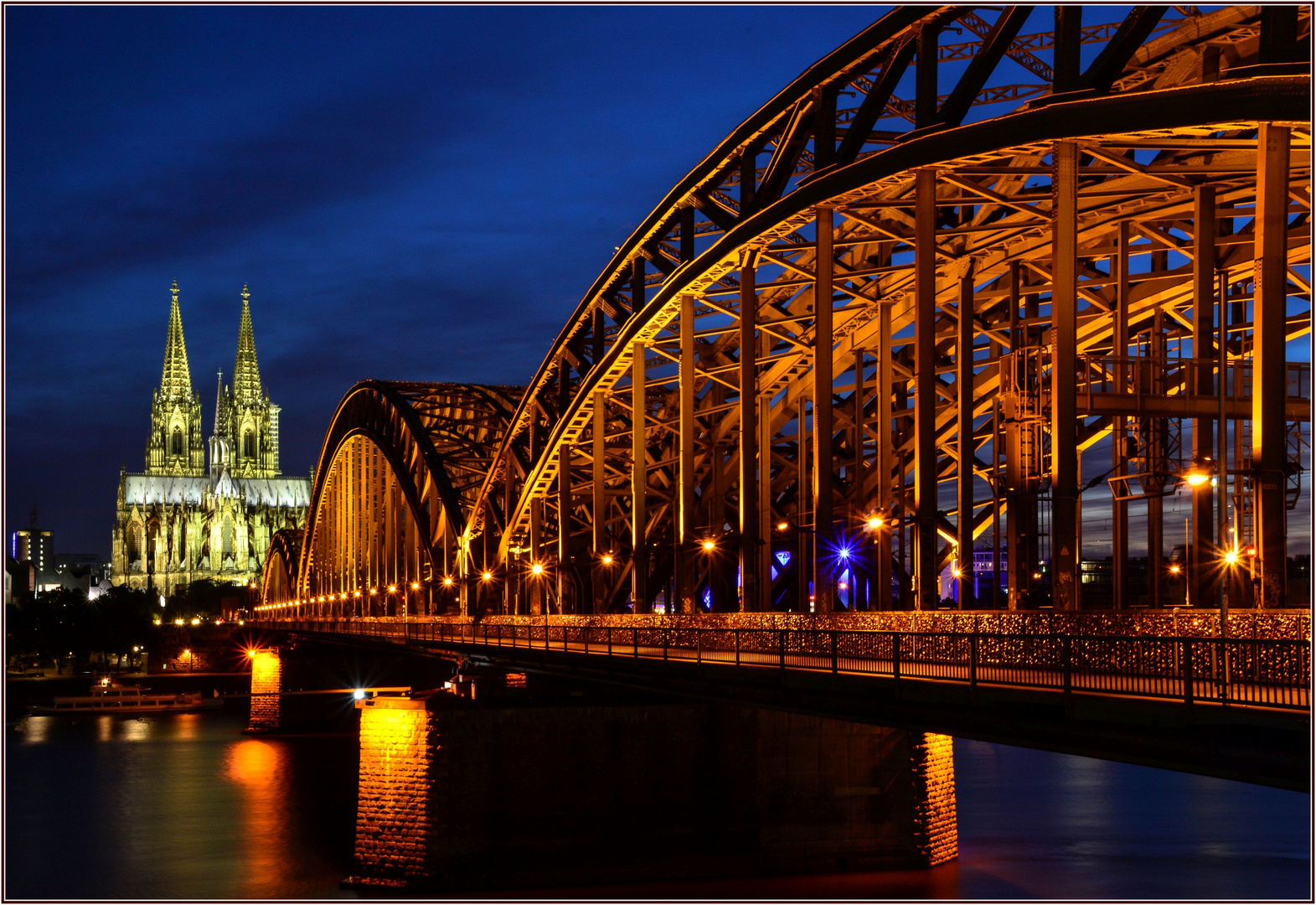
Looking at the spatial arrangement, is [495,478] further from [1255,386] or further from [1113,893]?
[1255,386]

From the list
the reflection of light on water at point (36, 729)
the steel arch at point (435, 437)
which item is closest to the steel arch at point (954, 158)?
the steel arch at point (435, 437)

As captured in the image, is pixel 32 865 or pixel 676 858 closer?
pixel 676 858

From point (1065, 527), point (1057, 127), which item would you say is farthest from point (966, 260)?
point (1065, 527)

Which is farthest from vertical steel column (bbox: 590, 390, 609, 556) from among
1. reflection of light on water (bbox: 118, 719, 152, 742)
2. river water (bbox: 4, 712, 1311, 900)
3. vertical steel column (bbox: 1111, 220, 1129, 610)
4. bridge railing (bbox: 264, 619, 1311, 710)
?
reflection of light on water (bbox: 118, 719, 152, 742)

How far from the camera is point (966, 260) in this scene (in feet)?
136

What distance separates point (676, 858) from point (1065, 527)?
658 inches

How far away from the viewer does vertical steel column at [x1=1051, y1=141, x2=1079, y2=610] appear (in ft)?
86.8

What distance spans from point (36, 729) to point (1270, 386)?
101 metres

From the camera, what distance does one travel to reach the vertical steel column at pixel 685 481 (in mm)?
43844

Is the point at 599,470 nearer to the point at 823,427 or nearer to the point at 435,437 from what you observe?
the point at 823,427

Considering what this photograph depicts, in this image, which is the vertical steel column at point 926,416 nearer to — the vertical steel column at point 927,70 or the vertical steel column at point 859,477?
the vertical steel column at point 927,70

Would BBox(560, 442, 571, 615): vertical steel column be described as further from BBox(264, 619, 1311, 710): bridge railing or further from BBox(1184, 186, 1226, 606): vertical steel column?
BBox(1184, 186, 1226, 606): vertical steel column

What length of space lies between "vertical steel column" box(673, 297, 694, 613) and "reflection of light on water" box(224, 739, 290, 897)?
1455 cm

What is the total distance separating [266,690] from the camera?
109750 millimetres
